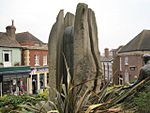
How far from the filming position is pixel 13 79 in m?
26.8

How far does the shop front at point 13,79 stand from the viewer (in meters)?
25.1

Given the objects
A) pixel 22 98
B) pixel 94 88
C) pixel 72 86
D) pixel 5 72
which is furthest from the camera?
pixel 5 72

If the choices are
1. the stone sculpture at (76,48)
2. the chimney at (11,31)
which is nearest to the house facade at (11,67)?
the chimney at (11,31)

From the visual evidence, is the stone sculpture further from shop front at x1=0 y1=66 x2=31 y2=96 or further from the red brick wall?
the red brick wall

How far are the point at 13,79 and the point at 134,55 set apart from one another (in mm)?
15578

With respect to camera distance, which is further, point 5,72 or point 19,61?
point 19,61

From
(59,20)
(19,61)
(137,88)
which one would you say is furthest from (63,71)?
(19,61)

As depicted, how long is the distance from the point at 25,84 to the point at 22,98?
60.3 ft

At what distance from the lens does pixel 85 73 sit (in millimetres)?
6711

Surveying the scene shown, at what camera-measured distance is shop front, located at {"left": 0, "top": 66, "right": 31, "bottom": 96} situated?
25.1 m

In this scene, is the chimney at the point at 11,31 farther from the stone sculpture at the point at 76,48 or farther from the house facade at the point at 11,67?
the stone sculpture at the point at 76,48

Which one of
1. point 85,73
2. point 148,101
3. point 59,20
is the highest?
point 59,20

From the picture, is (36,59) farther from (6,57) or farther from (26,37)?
(6,57)

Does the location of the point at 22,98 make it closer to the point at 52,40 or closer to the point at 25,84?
the point at 52,40
